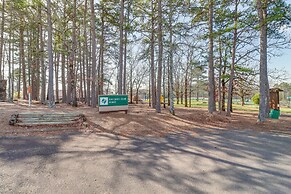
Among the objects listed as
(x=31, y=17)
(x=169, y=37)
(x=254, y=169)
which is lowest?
(x=254, y=169)

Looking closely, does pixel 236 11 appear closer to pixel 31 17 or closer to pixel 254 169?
pixel 254 169

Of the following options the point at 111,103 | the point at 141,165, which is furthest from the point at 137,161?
the point at 111,103

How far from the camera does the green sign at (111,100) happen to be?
27.7 ft

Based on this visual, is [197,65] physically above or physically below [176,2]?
below

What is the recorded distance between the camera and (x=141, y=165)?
11.7 ft

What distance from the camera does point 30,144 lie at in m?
4.66

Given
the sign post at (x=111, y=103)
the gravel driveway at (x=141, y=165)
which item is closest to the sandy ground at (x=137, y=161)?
the gravel driveway at (x=141, y=165)

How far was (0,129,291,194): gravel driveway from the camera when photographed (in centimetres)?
275

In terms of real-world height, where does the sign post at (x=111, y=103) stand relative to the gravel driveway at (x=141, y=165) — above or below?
above

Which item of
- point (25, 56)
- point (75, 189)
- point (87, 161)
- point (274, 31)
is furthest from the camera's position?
point (25, 56)

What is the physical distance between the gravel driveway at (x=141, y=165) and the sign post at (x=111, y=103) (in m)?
3.01

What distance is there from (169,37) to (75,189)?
33.4 ft

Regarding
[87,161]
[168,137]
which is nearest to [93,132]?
[87,161]

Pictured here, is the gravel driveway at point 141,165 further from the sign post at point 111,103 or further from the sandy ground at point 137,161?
the sign post at point 111,103
